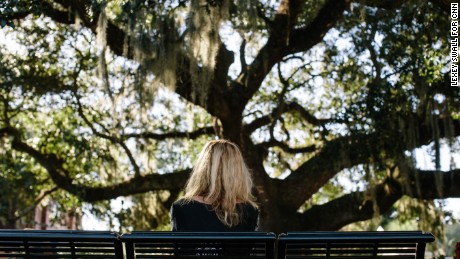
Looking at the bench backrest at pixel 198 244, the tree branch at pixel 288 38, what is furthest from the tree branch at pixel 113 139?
the bench backrest at pixel 198 244

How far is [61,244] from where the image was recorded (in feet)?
9.35

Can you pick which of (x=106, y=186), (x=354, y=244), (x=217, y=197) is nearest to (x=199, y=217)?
(x=217, y=197)

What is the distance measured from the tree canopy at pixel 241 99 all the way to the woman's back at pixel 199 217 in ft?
16.4

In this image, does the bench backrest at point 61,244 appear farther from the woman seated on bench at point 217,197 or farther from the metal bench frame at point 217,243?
the woman seated on bench at point 217,197

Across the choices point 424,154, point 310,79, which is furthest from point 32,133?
point 424,154

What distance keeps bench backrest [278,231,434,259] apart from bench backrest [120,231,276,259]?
0.08m

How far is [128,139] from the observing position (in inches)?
588

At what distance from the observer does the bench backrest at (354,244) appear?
2.75 meters

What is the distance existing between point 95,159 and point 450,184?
272 inches

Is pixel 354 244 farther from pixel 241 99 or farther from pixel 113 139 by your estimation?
pixel 113 139

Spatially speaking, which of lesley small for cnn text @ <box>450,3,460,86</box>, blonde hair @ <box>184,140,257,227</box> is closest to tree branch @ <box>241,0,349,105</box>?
lesley small for cnn text @ <box>450,3,460,86</box>

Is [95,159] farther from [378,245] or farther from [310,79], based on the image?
[378,245]

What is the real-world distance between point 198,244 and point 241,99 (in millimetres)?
9071

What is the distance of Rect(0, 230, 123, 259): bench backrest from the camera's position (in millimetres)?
2771
